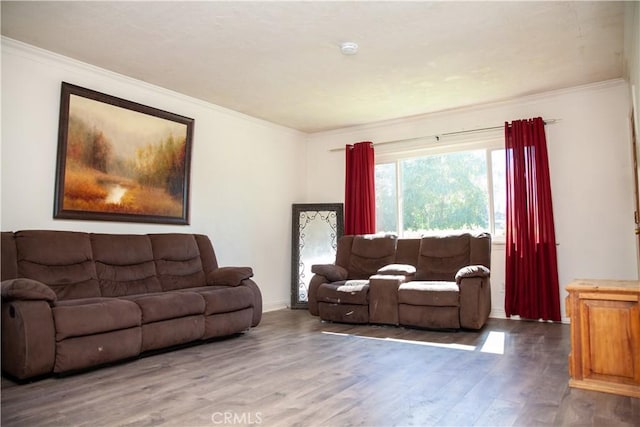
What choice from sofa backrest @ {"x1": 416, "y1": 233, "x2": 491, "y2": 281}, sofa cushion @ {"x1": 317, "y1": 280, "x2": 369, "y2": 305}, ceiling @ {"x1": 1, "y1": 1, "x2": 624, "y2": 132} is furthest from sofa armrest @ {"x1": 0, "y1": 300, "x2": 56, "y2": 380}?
sofa backrest @ {"x1": 416, "y1": 233, "x2": 491, "y2": 281}

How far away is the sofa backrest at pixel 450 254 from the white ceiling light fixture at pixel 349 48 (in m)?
2.41

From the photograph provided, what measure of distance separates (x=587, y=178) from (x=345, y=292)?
2.92m

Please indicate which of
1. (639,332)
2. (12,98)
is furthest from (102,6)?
(639,332)

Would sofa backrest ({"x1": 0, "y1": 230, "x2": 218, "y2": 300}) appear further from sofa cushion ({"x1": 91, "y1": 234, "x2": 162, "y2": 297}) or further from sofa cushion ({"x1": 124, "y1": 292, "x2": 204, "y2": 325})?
sofa cushion ({"x1": 124, "y1": 292, "x2": 204, "y2": 325})

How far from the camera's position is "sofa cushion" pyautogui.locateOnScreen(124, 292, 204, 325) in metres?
3.36

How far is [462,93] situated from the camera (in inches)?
193

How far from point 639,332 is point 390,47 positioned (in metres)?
2.75

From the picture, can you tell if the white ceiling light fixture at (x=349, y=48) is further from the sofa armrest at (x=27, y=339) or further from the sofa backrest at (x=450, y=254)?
the sofa armrest at (x=27, y=339)

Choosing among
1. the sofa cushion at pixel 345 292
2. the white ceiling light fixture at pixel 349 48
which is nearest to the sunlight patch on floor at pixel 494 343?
the sofa cushion at pixel 345 292

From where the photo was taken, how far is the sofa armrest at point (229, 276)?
424 cm

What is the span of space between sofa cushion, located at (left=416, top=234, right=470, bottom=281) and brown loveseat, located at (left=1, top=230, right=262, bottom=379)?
6.54 ft

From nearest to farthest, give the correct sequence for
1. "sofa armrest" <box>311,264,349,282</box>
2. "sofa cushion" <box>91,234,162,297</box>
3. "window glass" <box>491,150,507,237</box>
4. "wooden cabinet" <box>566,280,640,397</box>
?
"wooden cabinet" <box>566,280,640,397</box>
"sofa cushion" <box>91,234,162,297</box>
"sofa armrest" <box>311,264,349,282</box>
"window glass" <box>491,150,507,237</box>

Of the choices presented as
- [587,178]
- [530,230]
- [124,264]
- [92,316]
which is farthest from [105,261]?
[587,178]

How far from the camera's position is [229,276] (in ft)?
14.0
